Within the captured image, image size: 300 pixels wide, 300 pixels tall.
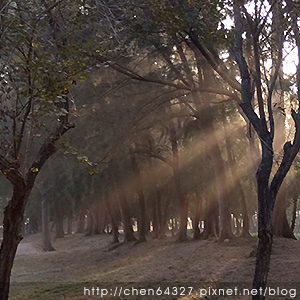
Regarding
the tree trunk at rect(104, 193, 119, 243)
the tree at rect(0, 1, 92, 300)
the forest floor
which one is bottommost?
the forest floor

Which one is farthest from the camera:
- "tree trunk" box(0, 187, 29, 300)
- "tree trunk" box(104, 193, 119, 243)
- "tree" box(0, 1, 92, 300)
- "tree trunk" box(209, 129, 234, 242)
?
"tree trunk" box(104, 193, 119, 243)

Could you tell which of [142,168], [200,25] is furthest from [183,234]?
[200,25]

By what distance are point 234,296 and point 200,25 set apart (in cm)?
629

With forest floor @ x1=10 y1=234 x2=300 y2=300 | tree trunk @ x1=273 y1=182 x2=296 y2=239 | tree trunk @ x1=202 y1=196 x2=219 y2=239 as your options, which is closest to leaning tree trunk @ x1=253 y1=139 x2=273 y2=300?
forest floor @ x1=10 y1=234 x2=300 y2=300

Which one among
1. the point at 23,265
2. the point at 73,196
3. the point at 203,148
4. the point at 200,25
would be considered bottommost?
the point at 23,265

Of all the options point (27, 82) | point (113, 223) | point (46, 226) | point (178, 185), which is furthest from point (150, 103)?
point (46, 226)

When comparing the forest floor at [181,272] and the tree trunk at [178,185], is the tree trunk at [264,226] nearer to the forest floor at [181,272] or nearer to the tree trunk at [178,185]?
the forest floor at [181,272]

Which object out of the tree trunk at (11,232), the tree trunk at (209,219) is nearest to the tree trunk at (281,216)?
the tree trunk at (209,219)

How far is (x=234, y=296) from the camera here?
986 centimetres

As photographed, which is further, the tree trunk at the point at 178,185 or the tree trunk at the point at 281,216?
the tree trunk at the point at 178,185

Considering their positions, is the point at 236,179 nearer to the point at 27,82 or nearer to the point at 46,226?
the point at 27,82

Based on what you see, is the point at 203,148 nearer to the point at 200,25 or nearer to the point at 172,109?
the point at 172,109

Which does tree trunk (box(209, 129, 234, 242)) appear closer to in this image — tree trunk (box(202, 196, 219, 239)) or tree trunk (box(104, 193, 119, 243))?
tree trunk (box(202, 196, 219, 239))

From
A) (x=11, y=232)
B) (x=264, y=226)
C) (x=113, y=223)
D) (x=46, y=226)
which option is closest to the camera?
(x=264, y=226)
